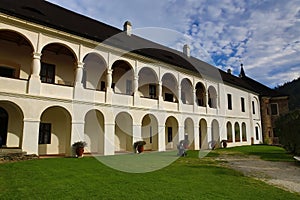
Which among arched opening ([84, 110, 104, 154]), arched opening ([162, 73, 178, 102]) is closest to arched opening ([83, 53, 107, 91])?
arched opening ([84, 110, 104, 154])

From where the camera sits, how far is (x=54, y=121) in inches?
634

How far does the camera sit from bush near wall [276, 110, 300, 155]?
1320 cm

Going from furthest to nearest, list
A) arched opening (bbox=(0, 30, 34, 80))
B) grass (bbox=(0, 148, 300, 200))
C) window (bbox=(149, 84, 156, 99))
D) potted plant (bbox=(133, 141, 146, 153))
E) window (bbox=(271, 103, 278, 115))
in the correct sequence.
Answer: window (bbox=(271, 103, 278, 115)) → window (bbox=(149, 84, 156, 99)) → potted plant (bbox=(133, 141, 146, 153)) → arched opening (bbox=(0, 30, 34, 80)) → grass (bbox=(0, 148, 300, 200))

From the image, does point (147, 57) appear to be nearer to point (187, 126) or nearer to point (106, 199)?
point (187, 126)

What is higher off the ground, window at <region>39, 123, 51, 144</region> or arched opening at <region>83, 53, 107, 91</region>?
arched opening at <region>83, 53, 107, 91</region>

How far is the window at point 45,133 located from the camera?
610 inches

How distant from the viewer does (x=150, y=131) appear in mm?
20828

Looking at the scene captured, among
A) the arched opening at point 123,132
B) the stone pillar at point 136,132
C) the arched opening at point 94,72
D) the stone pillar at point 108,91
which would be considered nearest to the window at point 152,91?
the arched opening at point 123,132

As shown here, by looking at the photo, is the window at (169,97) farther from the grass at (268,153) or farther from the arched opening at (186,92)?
the grass at (268,153)

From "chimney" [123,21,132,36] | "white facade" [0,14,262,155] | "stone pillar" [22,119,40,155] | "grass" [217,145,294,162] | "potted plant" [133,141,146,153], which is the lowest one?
"grass" [217,145,294,162]

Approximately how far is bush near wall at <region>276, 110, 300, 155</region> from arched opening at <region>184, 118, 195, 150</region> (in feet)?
28.9

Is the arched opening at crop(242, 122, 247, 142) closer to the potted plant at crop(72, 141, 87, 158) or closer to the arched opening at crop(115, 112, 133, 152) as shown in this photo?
the arched opening at crop(115, 112, 133, 152)

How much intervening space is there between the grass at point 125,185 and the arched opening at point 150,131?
34.4ft

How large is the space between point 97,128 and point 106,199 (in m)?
12.1
